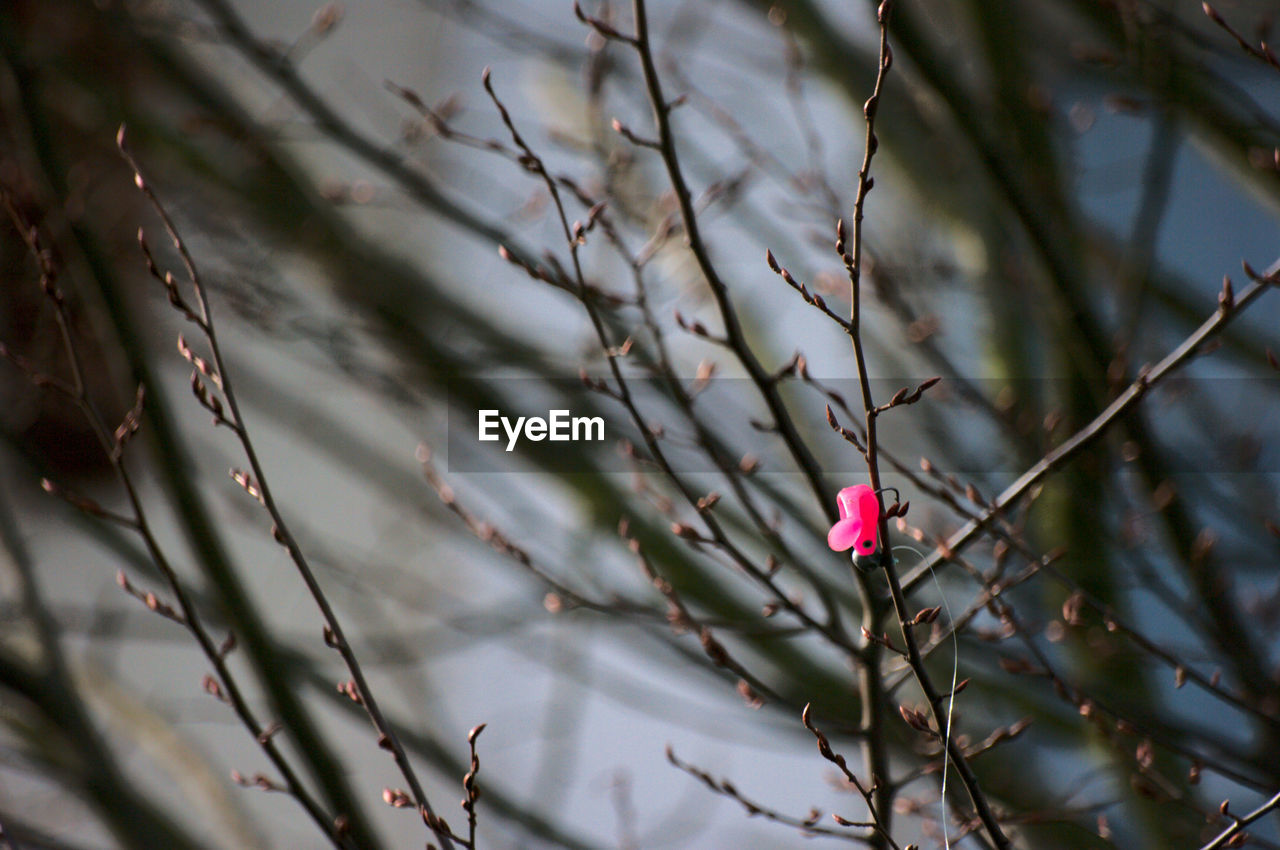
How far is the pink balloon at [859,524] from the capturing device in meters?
0.73

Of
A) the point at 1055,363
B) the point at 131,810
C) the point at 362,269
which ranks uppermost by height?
the point at 362,269

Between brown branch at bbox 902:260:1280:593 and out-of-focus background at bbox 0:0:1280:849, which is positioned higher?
out-of-focus background at bbox 0:0:1280:849

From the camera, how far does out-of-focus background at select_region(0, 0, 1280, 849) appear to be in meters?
1.31

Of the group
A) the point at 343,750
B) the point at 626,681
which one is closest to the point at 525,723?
the point at 626,681

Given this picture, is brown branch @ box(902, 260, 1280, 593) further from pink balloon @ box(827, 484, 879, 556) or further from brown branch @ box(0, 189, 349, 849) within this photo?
brown branch @ box(0, 189, 349, 849)

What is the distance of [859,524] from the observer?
0.73 metres

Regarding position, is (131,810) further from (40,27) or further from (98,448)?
(98,448)

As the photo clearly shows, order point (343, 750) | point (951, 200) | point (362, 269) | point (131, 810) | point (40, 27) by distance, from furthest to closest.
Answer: point (343, 750) → point (951, 200) → point (362, 269) → point (40, 27) → point (131, 810)

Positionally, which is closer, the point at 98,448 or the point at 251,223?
the point at 251,223

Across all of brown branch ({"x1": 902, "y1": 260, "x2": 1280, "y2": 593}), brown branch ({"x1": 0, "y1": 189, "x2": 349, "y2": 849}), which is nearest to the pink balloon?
brown branch ({"x1": 902, "y1": 260, "x2": 1280, "y2": 593})

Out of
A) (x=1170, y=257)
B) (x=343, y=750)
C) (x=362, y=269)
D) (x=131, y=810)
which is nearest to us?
(x=131, y=810)

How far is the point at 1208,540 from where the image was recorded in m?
1.36

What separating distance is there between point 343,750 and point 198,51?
8.55ft

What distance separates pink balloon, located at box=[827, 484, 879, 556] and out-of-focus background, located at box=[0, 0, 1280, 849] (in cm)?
14
